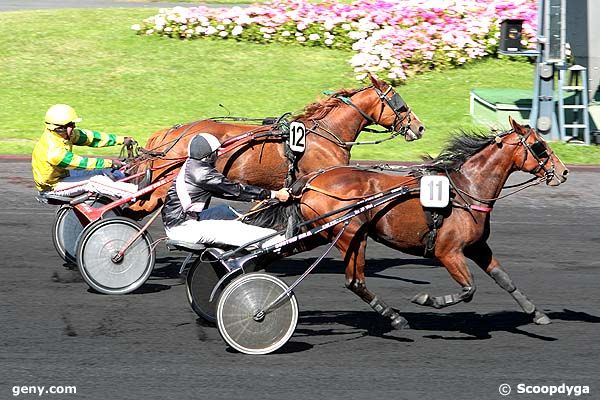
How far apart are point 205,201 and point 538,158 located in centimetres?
271

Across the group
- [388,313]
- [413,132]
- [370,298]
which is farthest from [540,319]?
[413,132]

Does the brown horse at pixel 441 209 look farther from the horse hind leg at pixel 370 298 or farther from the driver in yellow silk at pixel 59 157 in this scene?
the driver in yellow silk at pixel 59 157

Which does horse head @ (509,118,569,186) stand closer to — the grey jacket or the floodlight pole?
the grey jacket

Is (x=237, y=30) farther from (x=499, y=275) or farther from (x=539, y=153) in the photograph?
(x=499, y=275)

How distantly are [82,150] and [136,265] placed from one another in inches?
300

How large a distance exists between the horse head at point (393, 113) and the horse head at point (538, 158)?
8.32ft

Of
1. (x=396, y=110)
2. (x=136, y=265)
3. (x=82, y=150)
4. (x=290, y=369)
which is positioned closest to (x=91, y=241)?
(x=136, y=265)

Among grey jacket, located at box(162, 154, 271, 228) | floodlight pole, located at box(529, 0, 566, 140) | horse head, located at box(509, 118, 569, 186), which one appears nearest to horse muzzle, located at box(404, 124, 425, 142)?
horse head, located at box(509, 118, 569, 186)

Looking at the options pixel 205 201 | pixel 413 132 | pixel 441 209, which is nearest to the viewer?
pixel 441 209

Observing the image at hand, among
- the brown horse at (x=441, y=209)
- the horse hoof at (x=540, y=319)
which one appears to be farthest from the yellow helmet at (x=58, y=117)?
the horse hoof at (x=540, y=319)

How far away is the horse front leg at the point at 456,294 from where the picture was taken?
26.7ft

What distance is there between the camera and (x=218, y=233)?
8250mm

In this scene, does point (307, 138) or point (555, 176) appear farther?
point (307, 138)

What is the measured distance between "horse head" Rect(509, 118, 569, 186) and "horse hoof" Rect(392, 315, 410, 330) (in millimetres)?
1592
